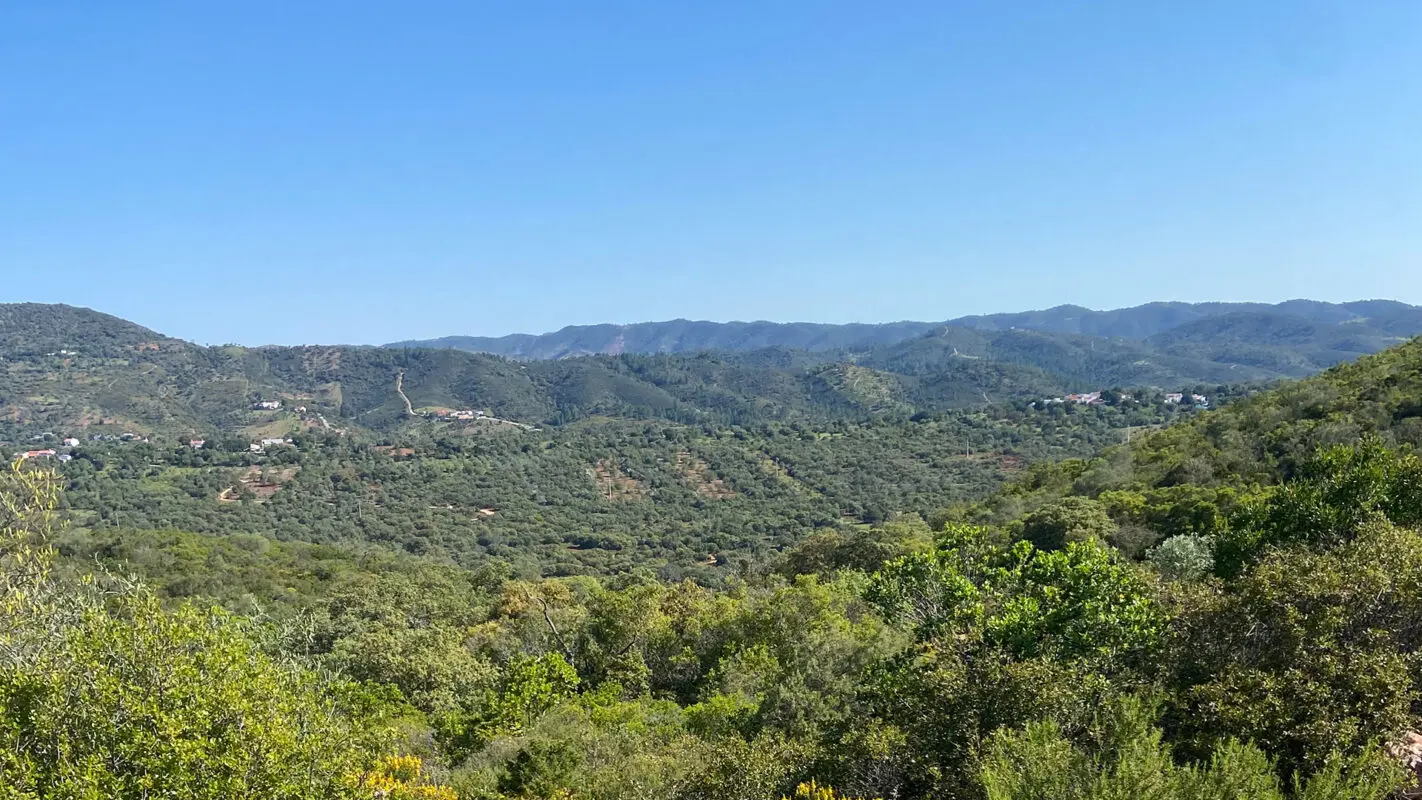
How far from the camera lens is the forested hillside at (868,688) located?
9.90 metres

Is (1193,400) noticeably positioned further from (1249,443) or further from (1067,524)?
(1067,524)

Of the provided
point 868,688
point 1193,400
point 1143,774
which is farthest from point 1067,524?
point 1193,400

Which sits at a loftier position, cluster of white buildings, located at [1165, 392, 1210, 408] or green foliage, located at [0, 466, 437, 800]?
green foliage, located at [0, 466, 437, 800]

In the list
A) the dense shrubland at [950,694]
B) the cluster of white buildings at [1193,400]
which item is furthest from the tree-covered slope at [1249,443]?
the cluster of white buildings at [1193,400]

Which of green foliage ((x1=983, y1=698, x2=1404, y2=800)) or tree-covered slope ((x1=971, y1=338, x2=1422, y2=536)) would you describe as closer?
green foliage ((x1=983, y1=698, x2=1404, y2=800))

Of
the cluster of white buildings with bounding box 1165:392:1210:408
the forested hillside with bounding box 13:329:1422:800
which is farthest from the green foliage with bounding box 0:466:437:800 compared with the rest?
the cluster of white buildings with bounding box 1165:392:1210:408

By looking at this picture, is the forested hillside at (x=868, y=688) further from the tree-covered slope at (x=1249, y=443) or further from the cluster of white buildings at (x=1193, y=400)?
the cluster of white buildings at (x=1193, y=400)

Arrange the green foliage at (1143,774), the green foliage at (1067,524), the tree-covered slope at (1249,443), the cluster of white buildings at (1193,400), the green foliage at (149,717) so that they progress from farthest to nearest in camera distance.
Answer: the cluster of white buildings at (1193,400) → the tree-covered slope at (1249,443) → the green foliage at (1067,524) → the green foliage at (149,717) → the green foliage at (1143,774)

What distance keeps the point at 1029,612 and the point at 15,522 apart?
17934mm

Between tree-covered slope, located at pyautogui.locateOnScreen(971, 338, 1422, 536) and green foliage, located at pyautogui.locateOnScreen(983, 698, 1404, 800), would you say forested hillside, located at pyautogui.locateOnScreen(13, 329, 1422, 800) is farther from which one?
tree-covered slope, located at pyautogui.locateOnScreen(971, 338, 1422, 536)

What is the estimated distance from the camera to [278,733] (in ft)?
32.9

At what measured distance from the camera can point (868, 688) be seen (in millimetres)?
15906

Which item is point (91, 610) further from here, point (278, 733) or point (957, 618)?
point (957, 618)

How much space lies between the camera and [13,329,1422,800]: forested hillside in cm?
990
